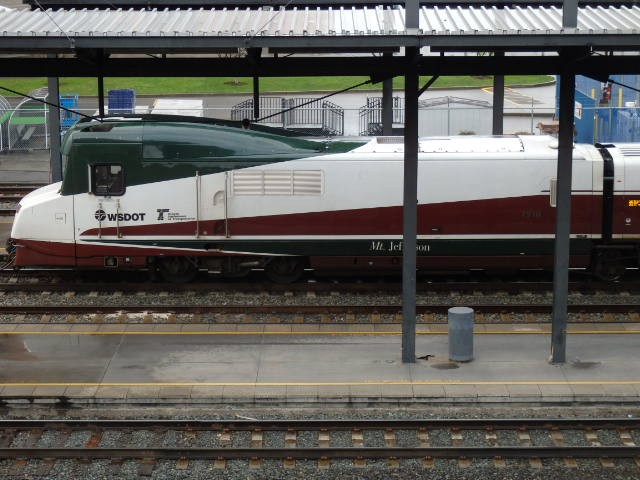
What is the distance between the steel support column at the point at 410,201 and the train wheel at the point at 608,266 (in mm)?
6477

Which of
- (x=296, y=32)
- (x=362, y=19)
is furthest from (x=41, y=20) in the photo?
(x=362, y=19)

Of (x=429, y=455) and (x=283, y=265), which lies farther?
(x=283, y=265)

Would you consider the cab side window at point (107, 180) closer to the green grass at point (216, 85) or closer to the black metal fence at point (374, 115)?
the black metal fence at point (374, 115)

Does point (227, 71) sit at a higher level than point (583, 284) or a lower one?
higher

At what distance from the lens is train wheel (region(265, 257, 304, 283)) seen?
19391 millimetres

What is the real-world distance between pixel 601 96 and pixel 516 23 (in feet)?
85.1

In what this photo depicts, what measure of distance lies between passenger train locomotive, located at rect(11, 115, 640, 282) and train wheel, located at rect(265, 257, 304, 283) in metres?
0.49

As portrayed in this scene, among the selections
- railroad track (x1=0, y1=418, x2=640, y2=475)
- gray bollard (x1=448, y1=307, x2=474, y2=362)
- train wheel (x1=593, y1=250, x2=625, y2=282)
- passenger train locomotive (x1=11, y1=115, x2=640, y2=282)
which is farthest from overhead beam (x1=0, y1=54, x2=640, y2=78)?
train wheel (x1=593, y1=250, x2=625, y2=282)

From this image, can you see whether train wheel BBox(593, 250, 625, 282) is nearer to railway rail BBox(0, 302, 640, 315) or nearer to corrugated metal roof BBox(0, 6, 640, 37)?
railway rail BBox(0, 302, 640, 315)

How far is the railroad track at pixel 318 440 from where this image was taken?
11.4 meters

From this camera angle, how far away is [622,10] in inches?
537

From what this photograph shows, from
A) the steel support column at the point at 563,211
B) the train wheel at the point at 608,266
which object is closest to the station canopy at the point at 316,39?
the steel support column at the point at 563,211

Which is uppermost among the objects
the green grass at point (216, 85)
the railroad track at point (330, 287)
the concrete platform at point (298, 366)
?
the green grass at point (216, 85)

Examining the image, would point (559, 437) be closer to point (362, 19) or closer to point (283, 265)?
point (362, 19)
